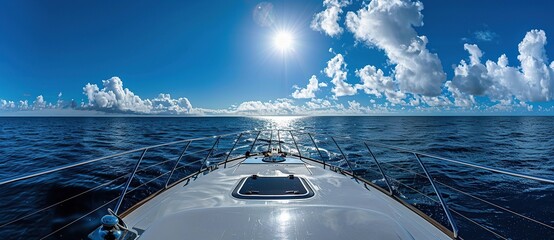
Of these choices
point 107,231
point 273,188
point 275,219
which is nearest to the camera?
point 107,231

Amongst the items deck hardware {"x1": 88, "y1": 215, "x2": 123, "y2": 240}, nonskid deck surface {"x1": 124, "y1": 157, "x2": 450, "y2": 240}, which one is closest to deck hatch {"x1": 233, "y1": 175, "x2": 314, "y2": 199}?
nonskid deck surface {"x1": 124, "y1": 157, "x2": 450, "y2": 240}

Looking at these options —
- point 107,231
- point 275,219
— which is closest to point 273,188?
point 275,219

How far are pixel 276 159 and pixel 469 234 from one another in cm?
384

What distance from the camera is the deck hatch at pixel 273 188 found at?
2.37 m

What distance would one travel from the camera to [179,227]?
151 centimetres

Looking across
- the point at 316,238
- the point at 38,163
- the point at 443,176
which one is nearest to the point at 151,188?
the point at 316,238

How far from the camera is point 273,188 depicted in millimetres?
2598

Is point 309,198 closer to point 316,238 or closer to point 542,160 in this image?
point 316,238

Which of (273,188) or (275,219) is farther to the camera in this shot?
(273,188)

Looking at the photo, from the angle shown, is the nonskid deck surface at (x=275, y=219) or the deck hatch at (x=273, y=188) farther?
the deck hatch at (x=273, y=188)

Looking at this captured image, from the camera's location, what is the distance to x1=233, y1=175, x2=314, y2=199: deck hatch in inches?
93.1

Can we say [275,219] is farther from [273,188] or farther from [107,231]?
[107,231]

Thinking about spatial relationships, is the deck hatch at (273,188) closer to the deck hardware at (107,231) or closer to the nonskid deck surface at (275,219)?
the nonskid deck surface at (275,219)

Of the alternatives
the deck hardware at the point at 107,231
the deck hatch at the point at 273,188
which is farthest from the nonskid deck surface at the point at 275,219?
the deck hardware at the point at 107,231
